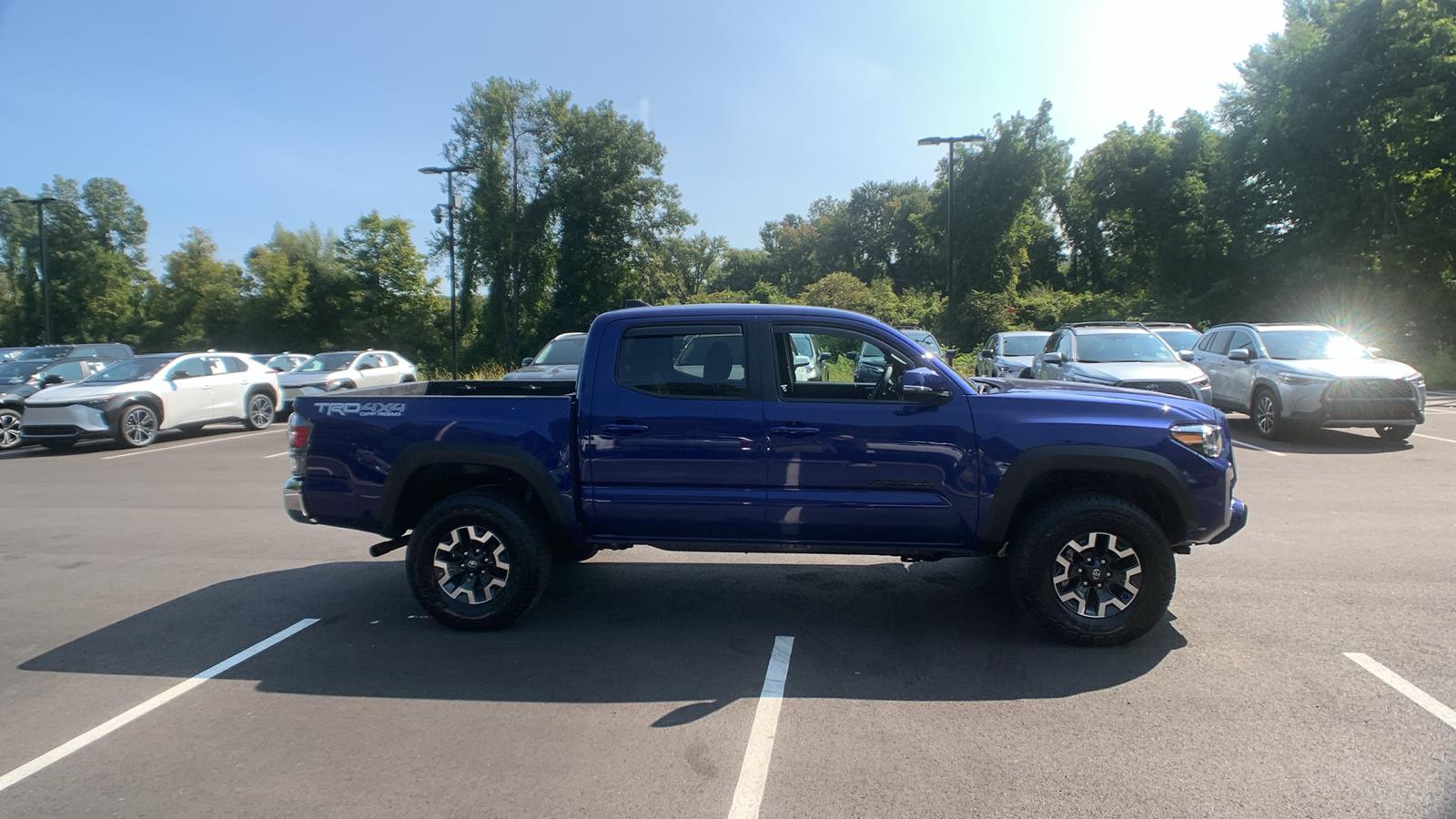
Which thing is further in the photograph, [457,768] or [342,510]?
[342,510]

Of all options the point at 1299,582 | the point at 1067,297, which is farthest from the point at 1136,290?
the point at 1299,582

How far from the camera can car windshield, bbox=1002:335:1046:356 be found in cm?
1922

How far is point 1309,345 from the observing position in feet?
42.3

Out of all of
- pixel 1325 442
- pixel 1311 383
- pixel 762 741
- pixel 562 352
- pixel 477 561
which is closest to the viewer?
pixel 762 741

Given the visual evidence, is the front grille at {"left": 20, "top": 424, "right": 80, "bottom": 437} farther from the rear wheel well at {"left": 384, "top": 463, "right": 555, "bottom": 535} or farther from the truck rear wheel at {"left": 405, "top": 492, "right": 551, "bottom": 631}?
the truck rear wheel at {"left": 405, "top": 492, "right": 551, "bottom": 631}

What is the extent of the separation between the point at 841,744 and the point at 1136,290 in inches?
1735

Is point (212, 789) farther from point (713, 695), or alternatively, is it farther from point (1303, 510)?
point (1303, 510)

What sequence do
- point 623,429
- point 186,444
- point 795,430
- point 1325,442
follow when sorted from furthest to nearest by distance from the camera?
point 186,444 < point 1325,442 < point 623,429 < point 795,430

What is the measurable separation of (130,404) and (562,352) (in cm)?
782

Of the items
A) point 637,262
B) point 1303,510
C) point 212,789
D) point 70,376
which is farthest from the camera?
point 637,262

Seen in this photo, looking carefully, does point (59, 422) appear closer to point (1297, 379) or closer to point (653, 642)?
point (653, 642)

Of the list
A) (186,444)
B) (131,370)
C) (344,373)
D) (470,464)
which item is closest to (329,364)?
(344,373)

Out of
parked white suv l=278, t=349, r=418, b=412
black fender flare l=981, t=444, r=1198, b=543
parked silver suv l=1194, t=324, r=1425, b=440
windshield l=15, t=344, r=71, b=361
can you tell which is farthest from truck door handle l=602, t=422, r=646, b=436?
windshield l=15, t=344, r=71, b=361

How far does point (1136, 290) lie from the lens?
137 feet
